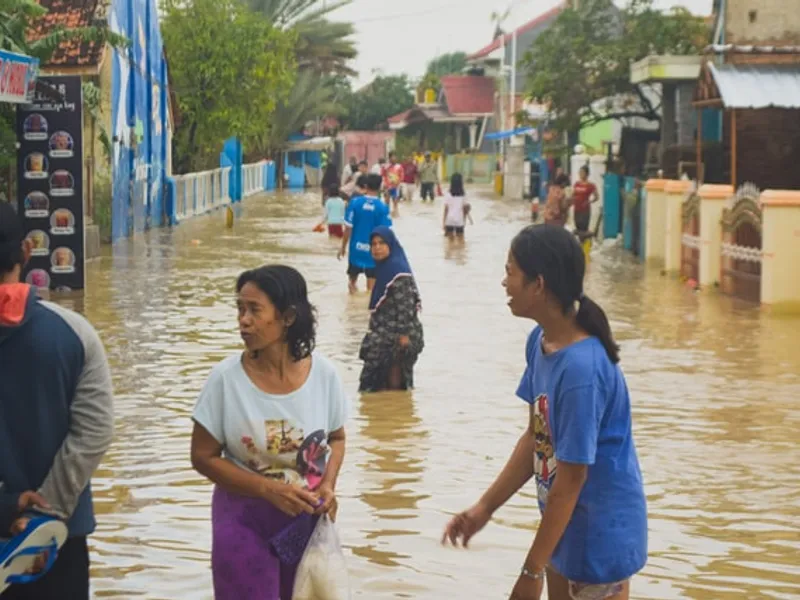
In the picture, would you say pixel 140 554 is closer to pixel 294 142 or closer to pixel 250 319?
pixel 250 319

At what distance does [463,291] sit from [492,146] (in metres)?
64.2

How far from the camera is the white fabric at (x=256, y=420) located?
4875 mm

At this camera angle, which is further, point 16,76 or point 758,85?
point 758,85

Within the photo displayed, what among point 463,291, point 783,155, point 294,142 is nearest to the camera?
point 463,291

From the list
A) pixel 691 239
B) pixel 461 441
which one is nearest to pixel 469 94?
pixel 691 239

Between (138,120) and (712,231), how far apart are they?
15057 mm

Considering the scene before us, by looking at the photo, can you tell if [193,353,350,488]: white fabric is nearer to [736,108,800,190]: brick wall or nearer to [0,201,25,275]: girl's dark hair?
[0,201,25,275]: girl's dark hair

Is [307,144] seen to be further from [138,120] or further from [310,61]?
[138,120]

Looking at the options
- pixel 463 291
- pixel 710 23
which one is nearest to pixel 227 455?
pixel 463 291

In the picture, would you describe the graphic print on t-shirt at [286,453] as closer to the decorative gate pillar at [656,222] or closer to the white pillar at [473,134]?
the decorative gate pillar at [656,222]

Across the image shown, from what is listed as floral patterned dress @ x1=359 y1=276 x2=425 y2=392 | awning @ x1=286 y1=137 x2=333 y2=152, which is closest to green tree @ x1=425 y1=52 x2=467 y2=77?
awning @ x1=286 y1=137 x2=333 y2=152

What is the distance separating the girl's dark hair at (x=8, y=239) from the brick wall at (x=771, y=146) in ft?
79.6

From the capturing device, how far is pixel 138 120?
109 feet

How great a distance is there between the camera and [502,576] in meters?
A: 7.34
